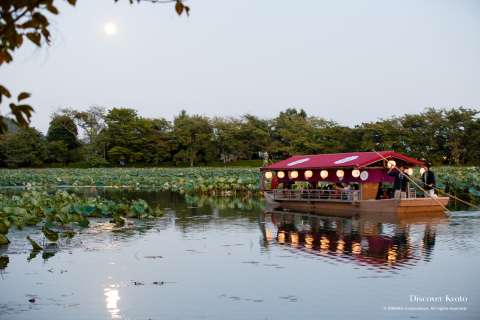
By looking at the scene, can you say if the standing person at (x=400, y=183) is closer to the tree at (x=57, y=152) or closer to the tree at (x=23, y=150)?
the tree at (x=23, y=150)

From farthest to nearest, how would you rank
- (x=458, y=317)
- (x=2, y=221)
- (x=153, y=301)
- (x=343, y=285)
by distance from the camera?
(x=2, y=221), (x=343, y=285), (x=153, y=301), (x=458, y=317)

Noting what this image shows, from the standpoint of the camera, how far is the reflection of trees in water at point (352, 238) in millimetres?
10922

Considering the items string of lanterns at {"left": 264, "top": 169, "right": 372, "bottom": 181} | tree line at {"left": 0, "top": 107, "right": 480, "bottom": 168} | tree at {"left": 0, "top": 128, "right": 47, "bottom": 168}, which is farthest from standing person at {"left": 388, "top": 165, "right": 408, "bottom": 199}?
tree at {"left": 0, "top": 128, "right": 47, "bottom": 168}

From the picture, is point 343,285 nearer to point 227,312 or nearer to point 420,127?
point 227,312

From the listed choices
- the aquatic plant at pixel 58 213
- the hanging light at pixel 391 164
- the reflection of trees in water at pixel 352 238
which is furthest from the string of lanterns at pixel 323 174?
the aquatic plant at pixel 58 213

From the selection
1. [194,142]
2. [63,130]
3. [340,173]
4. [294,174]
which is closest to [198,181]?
[294,174]

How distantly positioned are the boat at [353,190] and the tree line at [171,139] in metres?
30.6

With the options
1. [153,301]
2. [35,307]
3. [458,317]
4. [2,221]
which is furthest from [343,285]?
[2,221]

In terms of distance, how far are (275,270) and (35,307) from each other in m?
4.17

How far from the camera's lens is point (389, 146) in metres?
49.4

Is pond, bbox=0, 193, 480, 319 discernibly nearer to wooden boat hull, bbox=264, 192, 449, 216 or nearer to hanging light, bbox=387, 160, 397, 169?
wooden boat hull, bbox=264, 192, 449, 216

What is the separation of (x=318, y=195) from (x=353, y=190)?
1923 millimetres

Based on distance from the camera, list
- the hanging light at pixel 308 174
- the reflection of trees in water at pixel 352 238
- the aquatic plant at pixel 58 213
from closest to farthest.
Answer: the reflection of trees in water at pixel 352 238, the aquatic plant at pixel 58 213, the hanging light at pixel 308 174

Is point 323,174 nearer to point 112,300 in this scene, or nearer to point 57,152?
point 112,300
